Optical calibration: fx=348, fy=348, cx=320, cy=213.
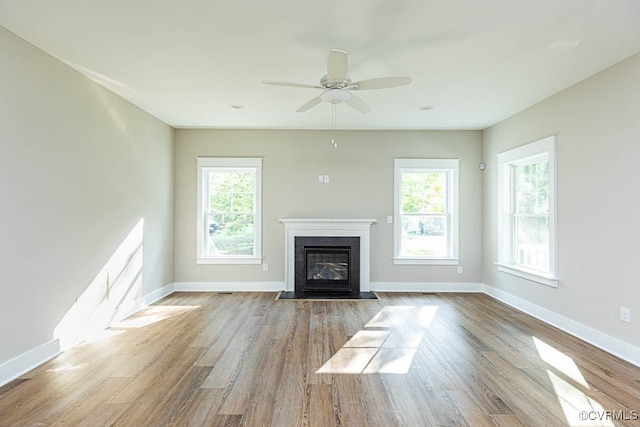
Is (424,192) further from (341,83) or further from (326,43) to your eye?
(326,43)

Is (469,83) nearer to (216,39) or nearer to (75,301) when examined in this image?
(216,39)

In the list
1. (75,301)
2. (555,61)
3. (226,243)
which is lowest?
(75,301)

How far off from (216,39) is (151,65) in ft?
3.03

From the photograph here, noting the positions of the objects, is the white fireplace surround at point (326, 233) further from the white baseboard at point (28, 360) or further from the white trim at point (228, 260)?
the white baseboard at point (28, 360)

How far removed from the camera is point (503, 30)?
266cm

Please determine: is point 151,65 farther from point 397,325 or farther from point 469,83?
point 397,325

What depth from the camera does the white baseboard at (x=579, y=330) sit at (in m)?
3.07

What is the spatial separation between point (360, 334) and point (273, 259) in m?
2.48

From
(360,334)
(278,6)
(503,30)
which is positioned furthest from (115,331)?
(503,30)

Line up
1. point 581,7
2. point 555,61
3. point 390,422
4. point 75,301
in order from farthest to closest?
point 75,301 < point 555,61 < point 581,7 < point 390,422

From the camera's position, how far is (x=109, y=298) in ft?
13.2

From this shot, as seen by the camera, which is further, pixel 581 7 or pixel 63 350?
pixel 63 350

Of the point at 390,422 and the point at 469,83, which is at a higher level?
the point at 469,83

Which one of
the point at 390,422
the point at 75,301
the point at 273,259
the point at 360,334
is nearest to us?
the point at 390,422
